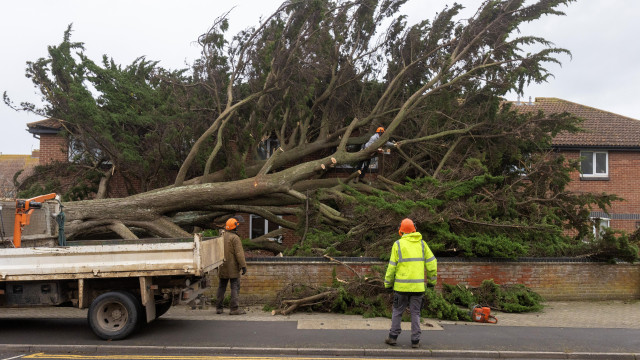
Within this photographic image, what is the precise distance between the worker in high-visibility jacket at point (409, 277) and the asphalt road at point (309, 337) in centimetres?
30

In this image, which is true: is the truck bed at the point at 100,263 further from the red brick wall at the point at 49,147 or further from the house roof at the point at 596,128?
the house roof at the point at 596,128

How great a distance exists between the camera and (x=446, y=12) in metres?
13.6

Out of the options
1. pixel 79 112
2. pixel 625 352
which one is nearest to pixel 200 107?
pixel 79 112

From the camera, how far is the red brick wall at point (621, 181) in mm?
18562

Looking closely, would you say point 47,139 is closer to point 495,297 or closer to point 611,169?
point 495,297

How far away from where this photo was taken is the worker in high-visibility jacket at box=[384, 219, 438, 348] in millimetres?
6711

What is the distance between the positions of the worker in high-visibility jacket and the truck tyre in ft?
11.8

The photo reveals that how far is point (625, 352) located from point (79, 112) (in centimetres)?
1205

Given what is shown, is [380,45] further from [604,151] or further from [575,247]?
[604,151]

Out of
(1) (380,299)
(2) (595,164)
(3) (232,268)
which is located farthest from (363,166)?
(2) (595,164)

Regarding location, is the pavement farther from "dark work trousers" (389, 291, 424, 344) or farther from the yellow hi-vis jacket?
the yellow hi-vis jacket

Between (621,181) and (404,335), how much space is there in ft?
49.6

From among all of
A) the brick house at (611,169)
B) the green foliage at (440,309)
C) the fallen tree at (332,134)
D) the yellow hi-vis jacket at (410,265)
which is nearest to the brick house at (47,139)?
the fallen tree at (332,134)

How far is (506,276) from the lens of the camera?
34.0ft
